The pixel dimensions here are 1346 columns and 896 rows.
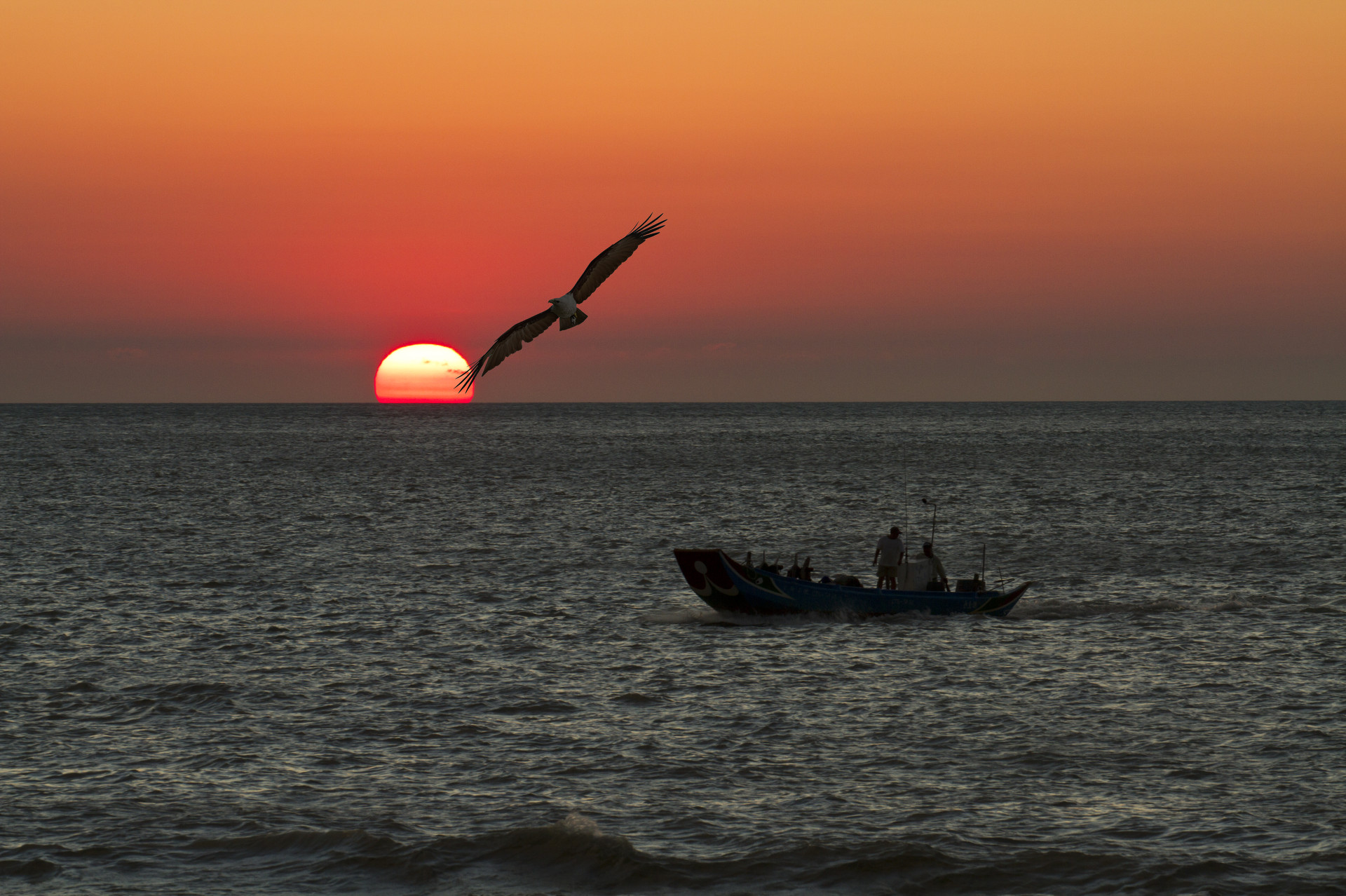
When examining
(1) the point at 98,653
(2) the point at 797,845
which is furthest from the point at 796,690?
(1) the point at 98,653

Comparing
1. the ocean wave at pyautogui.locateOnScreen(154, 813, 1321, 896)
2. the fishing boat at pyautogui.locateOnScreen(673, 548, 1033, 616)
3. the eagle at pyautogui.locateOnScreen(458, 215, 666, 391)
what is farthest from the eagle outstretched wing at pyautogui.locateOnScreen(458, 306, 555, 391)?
the fishing boat at pyautogui.locateOnScreen(673, 548, 1033, 616)

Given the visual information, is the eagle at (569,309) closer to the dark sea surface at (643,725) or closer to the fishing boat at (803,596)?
the dark sea surface at (643,725)

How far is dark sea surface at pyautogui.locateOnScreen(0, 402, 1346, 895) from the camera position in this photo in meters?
14.8

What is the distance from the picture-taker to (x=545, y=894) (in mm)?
14062

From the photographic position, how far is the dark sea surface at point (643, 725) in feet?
48.5

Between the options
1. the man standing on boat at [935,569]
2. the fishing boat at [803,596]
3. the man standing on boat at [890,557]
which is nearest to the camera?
the fishing boat at [803,596]

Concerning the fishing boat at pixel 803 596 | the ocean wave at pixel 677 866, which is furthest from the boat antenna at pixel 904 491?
the ocean wave at pixel 677 866

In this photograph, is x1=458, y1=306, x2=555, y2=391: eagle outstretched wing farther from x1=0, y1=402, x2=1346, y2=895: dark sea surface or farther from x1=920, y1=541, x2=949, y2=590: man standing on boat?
x1=920, y1=541, x2=949, y2=590: man standing on boat

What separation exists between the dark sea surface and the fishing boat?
41cm

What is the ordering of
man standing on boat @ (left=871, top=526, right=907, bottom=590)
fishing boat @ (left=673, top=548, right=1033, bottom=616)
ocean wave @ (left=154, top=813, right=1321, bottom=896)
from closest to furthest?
ocean wave @ (left=154, top=813, right=1321, bottom=896) → fishing boat @ (left=673, top=548, right=1033, bottom=616) → man standing on boat @ (left=871, top=526, right=907, bottom=590)

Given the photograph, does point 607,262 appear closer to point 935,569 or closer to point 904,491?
point 935,569

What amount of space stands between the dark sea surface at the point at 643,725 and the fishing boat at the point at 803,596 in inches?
16.2

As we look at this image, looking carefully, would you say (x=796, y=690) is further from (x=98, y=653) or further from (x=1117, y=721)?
(x=98, y=653)

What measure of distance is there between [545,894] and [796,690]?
9428 millimetres
